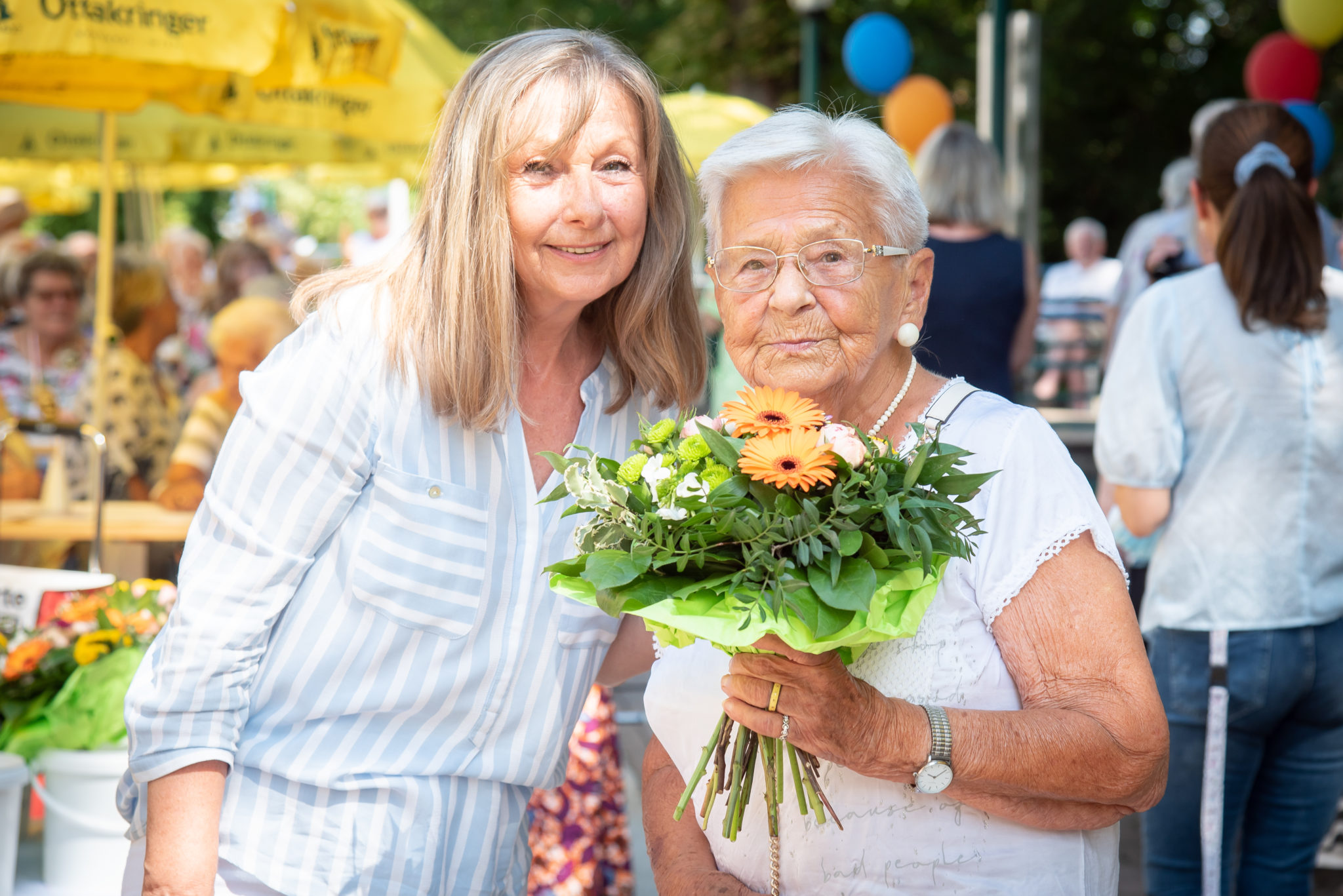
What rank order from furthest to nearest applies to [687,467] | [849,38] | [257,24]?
1. [849,38]
2. [257,24]
3. [687,467]

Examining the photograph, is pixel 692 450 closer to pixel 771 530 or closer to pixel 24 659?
pixel 771 530

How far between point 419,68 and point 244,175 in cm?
732

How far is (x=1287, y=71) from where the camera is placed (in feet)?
33.3

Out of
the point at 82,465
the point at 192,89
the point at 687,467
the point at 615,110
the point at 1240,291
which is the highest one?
the point at 192,89

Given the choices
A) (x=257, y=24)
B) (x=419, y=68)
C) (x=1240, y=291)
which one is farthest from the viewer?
(x=419, y=68)

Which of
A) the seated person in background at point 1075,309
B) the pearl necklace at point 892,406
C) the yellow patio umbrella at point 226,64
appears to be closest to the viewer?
the pearl necklace at point 892,406

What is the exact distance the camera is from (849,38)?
12.0 m

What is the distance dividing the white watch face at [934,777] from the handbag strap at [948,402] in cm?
53

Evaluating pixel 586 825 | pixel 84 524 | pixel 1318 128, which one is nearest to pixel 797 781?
pixel 586 825

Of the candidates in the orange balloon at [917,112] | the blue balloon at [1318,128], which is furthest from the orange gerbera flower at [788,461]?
the orange balloon at [917,112]

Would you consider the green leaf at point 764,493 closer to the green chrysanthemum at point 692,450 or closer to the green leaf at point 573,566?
the green chrysanthemum at point 692,450

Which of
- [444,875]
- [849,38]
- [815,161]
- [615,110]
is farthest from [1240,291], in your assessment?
[849,38]

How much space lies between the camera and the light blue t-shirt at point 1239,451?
321 centimetres

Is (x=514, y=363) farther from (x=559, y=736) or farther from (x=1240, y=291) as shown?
(x=1240, y=291)
